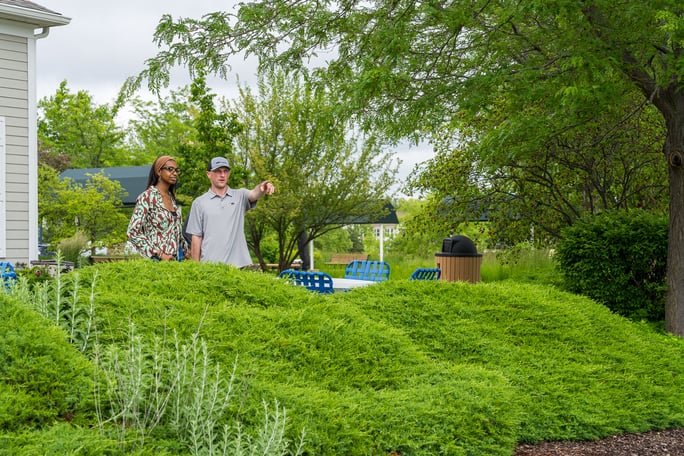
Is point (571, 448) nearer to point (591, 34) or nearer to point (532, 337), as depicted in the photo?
point (532, 337)

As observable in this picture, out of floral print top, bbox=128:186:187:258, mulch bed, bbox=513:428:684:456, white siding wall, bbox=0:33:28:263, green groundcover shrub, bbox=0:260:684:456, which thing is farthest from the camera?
white siding wall, bbox=0:33:28:263

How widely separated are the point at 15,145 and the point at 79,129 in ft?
92.0

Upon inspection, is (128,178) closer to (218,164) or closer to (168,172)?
(218,164)

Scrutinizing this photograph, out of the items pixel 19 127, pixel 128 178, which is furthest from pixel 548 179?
pixel 128 178

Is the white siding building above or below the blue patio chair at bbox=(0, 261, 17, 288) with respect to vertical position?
above

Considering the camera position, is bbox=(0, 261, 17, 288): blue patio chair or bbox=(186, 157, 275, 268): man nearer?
bbox=(186, 157, 275, 268): man

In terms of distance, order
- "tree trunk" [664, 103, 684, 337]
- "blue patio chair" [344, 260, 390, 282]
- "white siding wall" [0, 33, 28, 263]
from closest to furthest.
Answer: "tree trunk" [664, 103, 684, 337] < "white siding wall" [0, 33, 28, 263] < "blue patio chair" [344, 260, 390, 282]

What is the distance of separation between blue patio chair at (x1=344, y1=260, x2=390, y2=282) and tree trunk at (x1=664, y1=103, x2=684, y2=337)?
12.5 feet

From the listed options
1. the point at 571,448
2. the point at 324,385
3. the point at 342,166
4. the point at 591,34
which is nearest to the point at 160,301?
the point at 324,385

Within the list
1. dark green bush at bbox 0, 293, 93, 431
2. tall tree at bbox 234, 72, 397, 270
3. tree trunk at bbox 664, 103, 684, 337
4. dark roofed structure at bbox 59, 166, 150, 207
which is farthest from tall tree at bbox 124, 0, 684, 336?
dark roofed structure at bbox 59, 166, 150, 207

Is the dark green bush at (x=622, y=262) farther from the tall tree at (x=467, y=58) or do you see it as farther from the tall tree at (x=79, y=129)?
the tall tree at (x=79, y=129)

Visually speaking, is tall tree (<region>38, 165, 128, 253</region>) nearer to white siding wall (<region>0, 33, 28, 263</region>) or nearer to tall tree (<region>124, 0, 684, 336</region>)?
white siding wall (<region>0, 33, 28, 263</region>)

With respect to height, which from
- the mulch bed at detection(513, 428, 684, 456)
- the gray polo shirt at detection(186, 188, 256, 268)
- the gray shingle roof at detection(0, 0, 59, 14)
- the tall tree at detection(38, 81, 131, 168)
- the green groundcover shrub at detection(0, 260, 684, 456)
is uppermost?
the tall tree at detection(38, 81, 131, 168)

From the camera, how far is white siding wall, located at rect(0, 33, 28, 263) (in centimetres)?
1029
